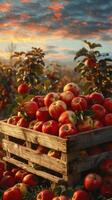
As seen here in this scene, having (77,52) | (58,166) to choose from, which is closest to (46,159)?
(58,166)

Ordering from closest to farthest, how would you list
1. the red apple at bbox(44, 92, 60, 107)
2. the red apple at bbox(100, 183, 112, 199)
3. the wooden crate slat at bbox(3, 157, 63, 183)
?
the red apple at bbox(100, 183, 112, 199) → the wooden crate slat at bbox(3, 157, 63, 183) → the red apple at bbox(44, 92, 60, 107)

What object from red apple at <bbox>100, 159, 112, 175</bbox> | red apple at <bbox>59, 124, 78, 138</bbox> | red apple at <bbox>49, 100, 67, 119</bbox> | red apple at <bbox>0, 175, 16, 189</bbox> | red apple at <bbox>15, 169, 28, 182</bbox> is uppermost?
red apple at <bbox>49, 100, 67, 119</bbox>

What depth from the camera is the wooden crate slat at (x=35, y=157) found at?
207 inches

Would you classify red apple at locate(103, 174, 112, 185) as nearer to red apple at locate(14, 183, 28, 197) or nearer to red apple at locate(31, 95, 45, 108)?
red apple at locate(14, 183, 28, 197)

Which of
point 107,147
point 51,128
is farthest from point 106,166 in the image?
point 51,128

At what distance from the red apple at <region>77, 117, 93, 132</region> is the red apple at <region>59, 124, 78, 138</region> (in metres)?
0.11

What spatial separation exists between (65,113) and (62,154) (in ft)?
1.64

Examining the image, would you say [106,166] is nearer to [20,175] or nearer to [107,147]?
[107,147]

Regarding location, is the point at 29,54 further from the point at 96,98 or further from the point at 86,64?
the point at 96,98

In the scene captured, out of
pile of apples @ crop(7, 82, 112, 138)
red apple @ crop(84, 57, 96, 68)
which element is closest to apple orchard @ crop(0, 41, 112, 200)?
pile of apples @ crop(7, 82, 112, 138)

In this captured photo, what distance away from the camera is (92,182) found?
5.11 m

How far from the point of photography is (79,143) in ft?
16.9

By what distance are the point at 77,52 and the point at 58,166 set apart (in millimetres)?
2940

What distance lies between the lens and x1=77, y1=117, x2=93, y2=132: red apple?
5375 mm
